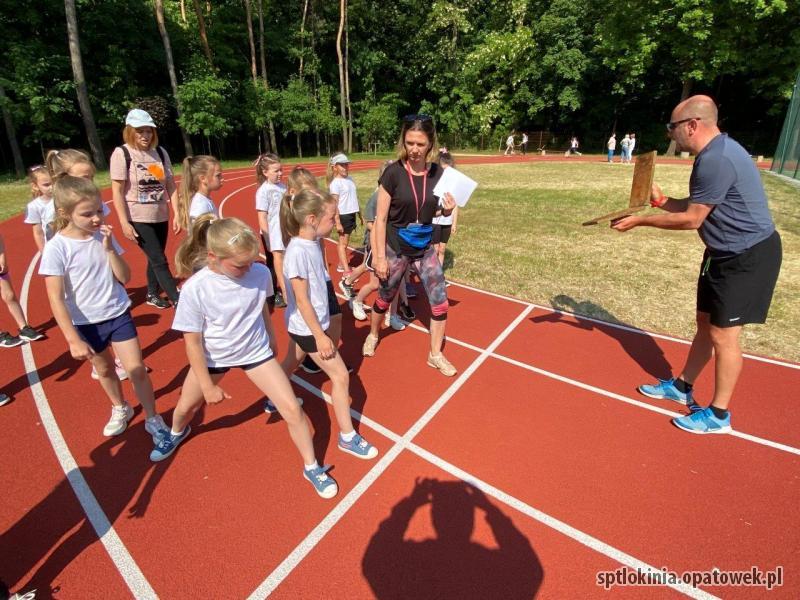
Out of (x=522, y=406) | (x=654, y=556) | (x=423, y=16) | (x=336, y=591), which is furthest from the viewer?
(x=423, y=16)

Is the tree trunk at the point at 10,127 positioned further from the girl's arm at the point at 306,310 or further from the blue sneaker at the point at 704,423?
the blue sneaker at the point at 704,423

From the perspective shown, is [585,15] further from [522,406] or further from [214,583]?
[214,583]

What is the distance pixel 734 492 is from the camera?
2.83m

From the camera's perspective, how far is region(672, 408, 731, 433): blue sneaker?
3.30 metres

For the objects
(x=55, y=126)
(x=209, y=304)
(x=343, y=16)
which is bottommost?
(x=209, y=304)

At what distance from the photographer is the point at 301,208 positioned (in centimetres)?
273

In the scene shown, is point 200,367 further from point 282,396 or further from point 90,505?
point 90,505

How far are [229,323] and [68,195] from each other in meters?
1.38

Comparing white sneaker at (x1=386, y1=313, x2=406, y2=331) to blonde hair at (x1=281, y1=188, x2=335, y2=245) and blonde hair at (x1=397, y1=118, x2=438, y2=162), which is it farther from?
blonde hair at (x1=281, y1=188, x2=335, y2=245)

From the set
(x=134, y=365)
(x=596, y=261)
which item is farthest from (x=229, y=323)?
(x=596, y=261)

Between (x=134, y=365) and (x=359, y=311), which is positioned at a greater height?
(x=134, y=365)

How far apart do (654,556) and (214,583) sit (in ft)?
8.04

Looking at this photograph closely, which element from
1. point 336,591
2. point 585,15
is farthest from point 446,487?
point 585,15

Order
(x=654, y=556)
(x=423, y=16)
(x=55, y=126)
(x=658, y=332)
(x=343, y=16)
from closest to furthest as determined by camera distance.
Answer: (x=654, y=556) → (x=658, y=332) → (x=55, y=126) → (x=343, y=16) → (x=423, y=16)
